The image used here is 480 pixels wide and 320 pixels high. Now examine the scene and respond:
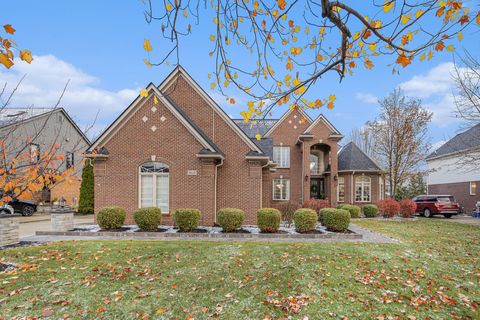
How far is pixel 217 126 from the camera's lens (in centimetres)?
1570

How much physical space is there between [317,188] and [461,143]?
15386mm

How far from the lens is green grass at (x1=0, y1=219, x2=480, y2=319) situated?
5180mm

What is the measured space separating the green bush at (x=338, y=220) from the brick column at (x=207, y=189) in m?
5.31

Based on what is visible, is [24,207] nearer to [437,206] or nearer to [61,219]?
[61,219]

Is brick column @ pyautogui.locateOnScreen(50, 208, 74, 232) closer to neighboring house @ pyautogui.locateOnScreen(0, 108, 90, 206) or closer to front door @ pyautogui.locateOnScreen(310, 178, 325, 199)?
neighboring house @ pyautogui.locateOnScreen(0, 108, 90, 206)

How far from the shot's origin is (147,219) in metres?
11.9

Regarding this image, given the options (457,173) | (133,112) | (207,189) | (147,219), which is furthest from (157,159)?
(457,173)

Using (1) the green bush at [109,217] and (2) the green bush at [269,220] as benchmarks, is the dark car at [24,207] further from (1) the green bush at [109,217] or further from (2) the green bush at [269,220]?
(2) the green bush at [269,220]

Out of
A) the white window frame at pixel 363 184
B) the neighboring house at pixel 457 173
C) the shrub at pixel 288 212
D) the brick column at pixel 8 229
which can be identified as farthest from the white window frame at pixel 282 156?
the brick column at pixel 8 229

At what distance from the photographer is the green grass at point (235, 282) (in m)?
5.18

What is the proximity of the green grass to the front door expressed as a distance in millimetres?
18251

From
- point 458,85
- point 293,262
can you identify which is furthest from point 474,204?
point 293,262

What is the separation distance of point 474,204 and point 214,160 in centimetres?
2630

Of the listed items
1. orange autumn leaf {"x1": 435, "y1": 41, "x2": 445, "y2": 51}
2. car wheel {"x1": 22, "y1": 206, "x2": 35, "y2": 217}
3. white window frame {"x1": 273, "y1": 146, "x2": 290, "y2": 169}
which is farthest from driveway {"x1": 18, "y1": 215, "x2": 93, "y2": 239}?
white window frame {"x1": 273, "y1": 146, "x2": 290, "y2": 169}
